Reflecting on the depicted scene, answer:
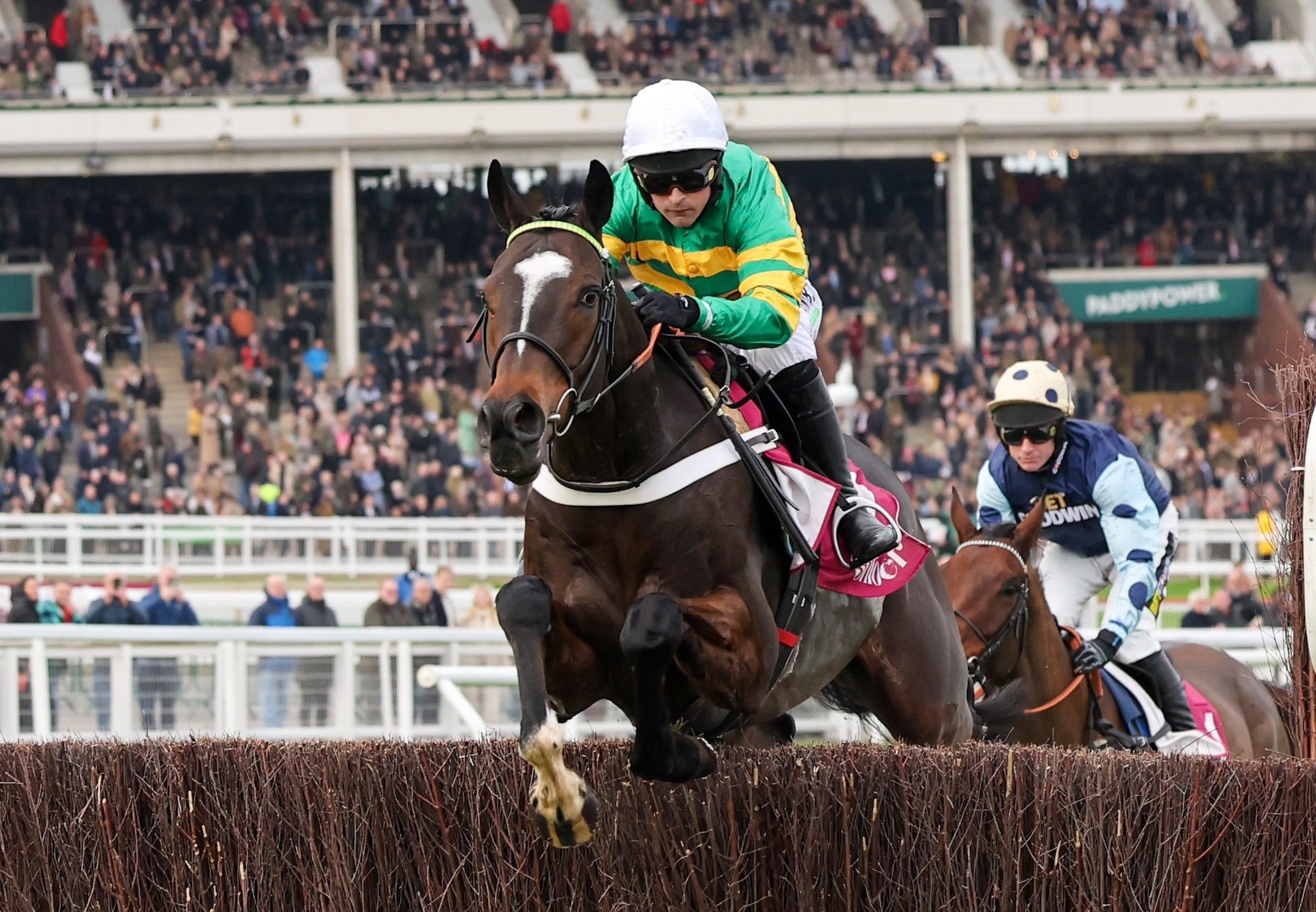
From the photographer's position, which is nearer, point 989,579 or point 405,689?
point 989,579

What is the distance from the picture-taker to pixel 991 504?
25.4 ft

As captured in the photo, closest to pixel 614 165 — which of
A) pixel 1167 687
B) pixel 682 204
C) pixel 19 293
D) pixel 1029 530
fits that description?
pixel 19 293

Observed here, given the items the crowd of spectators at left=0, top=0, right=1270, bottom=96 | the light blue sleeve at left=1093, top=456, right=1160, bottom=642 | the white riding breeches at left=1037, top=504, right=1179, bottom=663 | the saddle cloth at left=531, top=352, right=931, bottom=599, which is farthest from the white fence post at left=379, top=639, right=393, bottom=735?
the crowd of spectators at left=0, top=0, right=1270, bottom=96

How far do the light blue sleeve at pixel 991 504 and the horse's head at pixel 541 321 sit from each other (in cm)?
342

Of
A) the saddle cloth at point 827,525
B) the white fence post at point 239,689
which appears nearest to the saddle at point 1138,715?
the saddle cloth at point 827,525

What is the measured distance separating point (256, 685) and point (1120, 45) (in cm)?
2556

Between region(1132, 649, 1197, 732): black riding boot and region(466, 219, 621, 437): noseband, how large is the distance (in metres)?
3.70

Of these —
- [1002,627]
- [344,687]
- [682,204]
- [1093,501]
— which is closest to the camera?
[682,204]

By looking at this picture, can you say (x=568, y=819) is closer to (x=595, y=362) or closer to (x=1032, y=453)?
(x=595, y=362)

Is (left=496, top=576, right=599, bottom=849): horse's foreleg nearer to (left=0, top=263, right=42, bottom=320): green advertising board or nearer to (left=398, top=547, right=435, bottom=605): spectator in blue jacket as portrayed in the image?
(left=398, top=547, right=435, bottom=605): spectator in blue jacket

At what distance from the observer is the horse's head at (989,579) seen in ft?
23.2

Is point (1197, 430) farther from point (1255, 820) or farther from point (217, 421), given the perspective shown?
point (1255, 820)

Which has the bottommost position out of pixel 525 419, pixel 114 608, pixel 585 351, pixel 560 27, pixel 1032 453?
pixel 114 608

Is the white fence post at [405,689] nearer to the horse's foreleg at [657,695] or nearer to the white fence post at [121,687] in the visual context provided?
the white fence post at [121,687]
